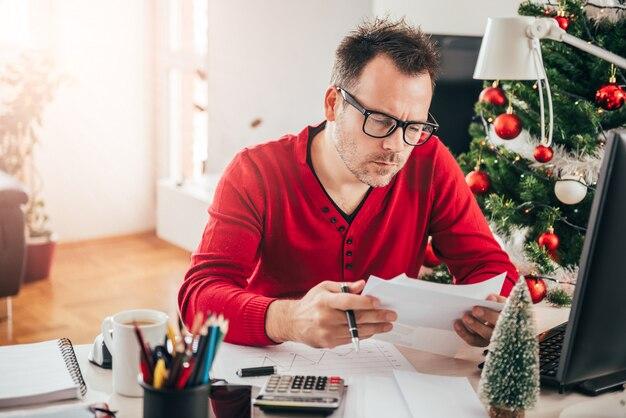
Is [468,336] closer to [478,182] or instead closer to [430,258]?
[430,258]

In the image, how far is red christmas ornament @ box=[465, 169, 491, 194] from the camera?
209cm

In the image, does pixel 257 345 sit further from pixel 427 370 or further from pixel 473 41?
pixel 473 41

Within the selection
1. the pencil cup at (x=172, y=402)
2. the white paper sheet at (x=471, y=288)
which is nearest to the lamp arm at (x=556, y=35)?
the white paper sheet at (x=471, y=288)

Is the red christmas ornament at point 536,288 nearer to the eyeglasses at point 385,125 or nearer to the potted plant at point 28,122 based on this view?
the eyeglasses at point 385,125

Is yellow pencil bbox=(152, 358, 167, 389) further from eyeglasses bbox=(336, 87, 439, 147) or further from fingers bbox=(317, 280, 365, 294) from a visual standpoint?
eyeglasses bbox=(336, 87, 439, 147)

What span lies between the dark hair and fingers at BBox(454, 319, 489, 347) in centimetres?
48

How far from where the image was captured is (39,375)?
1.16 m

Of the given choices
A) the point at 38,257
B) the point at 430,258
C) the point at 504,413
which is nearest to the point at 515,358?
the point at 504,413

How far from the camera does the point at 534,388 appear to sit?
1.06 metres

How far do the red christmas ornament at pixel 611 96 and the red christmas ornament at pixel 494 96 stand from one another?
10.3 inches

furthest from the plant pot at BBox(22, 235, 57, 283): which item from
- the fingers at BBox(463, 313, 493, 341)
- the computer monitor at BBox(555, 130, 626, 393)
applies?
the computer monitor at BBox(555, 130, 626, 393)

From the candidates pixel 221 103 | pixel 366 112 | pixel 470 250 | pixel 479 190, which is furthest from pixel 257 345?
pixel 221 103

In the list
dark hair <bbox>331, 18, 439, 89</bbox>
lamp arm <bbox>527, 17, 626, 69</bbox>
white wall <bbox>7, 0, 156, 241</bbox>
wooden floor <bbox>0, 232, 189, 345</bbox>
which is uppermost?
lamp arm <bbox>527, 17, 626, 69</bbox>

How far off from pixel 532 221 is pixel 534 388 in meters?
1.04
